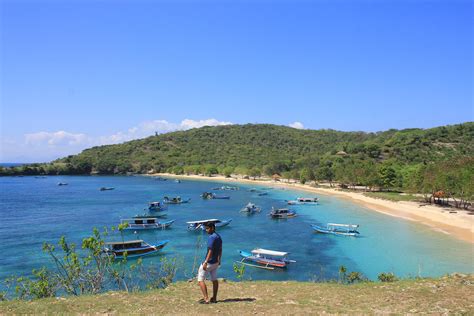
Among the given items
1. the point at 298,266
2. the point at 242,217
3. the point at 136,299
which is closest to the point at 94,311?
the point at 136,299

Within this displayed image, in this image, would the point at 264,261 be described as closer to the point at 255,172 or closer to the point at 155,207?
the point at 155,207

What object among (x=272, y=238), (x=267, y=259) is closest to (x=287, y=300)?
(x=267, y=259)

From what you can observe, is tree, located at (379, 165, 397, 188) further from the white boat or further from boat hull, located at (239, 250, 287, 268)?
boat hull, located at (239, 250, 287, 268)

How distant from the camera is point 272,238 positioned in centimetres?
4600

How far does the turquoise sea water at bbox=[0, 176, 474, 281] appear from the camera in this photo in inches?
1260

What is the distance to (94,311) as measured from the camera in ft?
38.9

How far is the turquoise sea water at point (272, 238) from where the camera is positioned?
32.0 meters

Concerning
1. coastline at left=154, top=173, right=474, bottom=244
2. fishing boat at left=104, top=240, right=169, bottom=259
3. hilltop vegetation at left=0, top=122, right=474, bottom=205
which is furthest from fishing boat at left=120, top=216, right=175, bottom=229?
hilltop vegetation at left=0, top=122, right=474, bottom=205

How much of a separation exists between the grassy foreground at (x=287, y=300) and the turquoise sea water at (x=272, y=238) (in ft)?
28.0

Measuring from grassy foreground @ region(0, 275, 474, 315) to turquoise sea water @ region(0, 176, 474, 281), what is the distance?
8.53 m

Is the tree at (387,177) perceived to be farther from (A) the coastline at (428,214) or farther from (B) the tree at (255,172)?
(B) the tree at (255,172)

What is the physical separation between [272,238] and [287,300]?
110 feet

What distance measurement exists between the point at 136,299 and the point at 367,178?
84051 millimetres

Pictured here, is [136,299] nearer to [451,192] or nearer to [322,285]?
[322,285]
